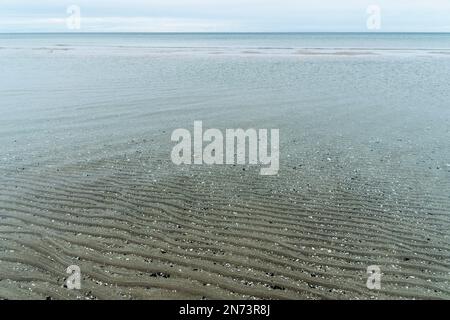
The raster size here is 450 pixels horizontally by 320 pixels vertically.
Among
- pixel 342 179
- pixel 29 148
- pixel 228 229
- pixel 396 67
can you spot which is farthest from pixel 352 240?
pixel 396 67

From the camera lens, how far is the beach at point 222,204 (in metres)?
6.39

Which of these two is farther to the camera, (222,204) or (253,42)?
(253,42)

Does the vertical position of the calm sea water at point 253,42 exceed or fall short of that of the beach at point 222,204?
it exceeds it

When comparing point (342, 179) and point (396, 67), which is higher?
point (396, 67)

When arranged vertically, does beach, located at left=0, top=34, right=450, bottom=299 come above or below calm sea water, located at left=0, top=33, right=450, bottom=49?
below

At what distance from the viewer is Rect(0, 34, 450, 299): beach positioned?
21.0 feet

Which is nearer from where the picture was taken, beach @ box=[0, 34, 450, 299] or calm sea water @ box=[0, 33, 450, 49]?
beach @ box=[0, 34, 450, 299]

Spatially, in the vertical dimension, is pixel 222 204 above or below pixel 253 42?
below

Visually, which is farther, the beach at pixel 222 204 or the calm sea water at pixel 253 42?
the calm sea water at pixel 253 42

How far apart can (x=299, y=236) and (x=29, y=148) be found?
7.77 meters

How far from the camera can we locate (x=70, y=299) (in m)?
5.89

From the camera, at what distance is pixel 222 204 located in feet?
29.3

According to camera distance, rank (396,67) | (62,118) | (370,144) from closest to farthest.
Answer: (370,144) < (62,118) < (396,67)
